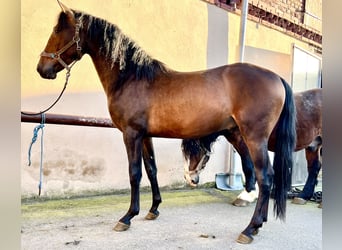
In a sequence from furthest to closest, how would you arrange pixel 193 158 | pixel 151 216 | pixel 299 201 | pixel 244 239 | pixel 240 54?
pixel 240 54, pixel 299 201, pixel 193 158, pixel 151 216, pixel 244 239

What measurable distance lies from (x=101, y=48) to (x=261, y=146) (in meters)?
1.23

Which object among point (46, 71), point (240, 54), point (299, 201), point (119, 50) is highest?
point (240, 54)

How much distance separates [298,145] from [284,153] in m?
1.04

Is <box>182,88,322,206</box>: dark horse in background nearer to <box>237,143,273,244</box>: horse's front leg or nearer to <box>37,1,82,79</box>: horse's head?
<box>237,143,273,244</box>: horse's front leg

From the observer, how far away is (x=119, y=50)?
2.10 metres

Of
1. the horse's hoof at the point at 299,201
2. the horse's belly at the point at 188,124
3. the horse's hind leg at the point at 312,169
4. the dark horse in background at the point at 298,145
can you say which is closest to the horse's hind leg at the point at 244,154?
the dark horse in background at the point at 298,145

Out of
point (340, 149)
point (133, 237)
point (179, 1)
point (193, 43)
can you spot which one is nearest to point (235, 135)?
point (133, 237)

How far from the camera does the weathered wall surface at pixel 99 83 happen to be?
2795mm

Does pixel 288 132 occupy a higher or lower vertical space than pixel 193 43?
lower

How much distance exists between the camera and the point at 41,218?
7.54ft

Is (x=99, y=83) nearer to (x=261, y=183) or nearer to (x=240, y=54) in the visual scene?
(x=240, y=54)

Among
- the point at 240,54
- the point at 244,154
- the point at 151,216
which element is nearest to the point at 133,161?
the point at 151,216

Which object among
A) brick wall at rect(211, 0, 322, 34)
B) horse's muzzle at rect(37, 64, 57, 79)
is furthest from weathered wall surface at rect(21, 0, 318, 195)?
horse's muzzle at rect(37, 64, 57, 79)

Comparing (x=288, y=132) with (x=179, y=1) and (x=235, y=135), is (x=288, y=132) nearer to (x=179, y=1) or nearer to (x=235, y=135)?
(x=235, y=135)
